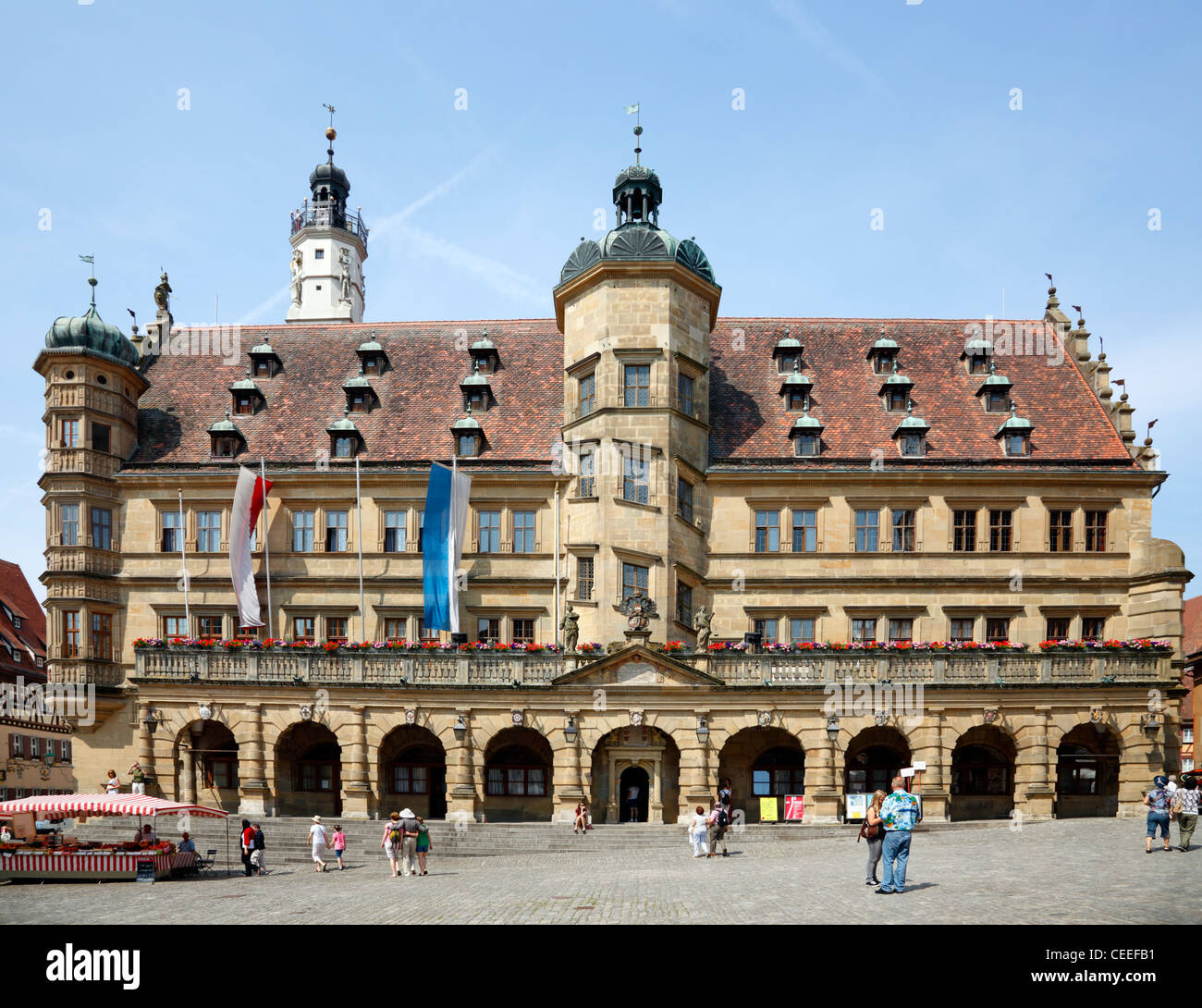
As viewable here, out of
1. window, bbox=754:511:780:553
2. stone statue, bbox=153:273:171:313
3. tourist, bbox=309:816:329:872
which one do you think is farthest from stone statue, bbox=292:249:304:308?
tourist, bbox=309:816:329:872

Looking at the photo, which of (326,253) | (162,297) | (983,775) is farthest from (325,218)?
(983,775)

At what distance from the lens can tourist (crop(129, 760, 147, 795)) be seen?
125 feet

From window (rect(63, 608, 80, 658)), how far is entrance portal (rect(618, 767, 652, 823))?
24.1 m

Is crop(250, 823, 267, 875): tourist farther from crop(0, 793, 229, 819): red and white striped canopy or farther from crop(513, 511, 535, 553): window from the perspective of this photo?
crop(513, 511, 535, 553): window

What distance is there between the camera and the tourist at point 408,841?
2961cm

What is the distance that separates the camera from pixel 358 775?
4119cm

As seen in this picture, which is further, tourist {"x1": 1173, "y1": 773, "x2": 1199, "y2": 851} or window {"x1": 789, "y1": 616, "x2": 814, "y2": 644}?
window {"x1": 789, "y1": 616, "x2": 814, "y2": 644}

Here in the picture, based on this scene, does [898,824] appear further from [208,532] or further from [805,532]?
[208,532]

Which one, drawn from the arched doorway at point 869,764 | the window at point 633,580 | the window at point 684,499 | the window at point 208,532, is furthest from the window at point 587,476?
the window at point 208,532

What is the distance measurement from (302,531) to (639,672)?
17949mm

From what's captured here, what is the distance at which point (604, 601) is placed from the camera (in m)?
44.8

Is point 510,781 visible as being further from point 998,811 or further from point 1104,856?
point 1104,856

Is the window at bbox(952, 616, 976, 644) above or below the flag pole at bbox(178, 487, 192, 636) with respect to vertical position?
below

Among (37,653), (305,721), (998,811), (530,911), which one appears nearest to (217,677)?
(305,721)
